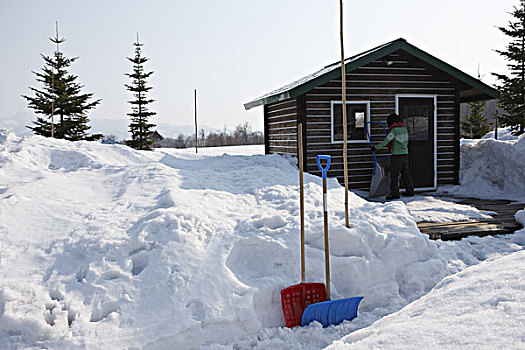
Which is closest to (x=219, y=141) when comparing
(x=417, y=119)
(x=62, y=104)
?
(x=62, y=104)

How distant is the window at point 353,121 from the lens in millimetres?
9430

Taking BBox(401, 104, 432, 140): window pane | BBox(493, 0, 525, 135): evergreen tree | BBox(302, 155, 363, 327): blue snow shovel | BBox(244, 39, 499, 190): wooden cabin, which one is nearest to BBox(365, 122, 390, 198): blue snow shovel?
BBox(244, 39, 499, 190): wooden cabin

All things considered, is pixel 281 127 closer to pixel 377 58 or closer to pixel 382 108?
pixel 382 108

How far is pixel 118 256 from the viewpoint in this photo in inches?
161

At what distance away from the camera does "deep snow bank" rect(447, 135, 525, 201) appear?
9.52m

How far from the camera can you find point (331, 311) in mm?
3861

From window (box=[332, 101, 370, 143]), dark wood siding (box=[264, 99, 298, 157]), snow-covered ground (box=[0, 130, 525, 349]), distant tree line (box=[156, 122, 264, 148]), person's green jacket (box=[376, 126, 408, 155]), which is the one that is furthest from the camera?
distant tree line (box=[156, 122, 264, 148])

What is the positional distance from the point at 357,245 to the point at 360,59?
5.59 metres

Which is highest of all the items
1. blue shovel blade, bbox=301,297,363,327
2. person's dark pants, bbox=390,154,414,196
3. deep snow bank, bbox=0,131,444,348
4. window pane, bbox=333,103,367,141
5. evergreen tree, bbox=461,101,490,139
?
evergreen tree, bbox=461,101,490,139

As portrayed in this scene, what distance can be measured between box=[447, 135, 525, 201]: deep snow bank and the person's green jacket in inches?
93.1

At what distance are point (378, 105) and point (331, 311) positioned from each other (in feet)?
22.3

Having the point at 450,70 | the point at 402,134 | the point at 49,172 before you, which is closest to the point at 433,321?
the point at 49,172

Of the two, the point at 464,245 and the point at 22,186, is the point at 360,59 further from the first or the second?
the point at 22,186

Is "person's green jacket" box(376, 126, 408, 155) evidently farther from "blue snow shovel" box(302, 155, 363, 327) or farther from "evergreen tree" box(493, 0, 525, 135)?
"evergreen tree" box(493, 0, 525, 135)
